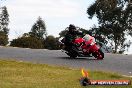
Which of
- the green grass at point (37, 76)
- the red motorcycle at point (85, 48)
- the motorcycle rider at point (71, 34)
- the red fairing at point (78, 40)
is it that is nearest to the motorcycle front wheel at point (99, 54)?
the red motorcycle at point (85, 48)

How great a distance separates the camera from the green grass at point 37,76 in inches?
437

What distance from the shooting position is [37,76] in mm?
12969

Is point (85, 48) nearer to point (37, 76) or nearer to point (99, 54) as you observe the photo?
point (99, 54)

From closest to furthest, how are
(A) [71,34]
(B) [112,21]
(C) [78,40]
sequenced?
1. (A) [71,34]
2. (C) [78,40]
3. (B) [112,21]

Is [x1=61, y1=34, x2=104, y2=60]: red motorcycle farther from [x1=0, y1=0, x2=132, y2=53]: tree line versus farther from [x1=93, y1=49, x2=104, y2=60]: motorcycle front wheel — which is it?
[x1=0, y1=0, x2=132, y2=53]: tree line

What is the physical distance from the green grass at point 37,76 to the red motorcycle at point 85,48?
4.46 meters

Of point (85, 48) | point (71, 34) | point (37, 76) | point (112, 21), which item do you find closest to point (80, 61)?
point (85, 48)

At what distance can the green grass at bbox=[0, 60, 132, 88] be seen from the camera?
1109cm

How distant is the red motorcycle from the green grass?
14.6 feet

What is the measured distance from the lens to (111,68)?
1720cm

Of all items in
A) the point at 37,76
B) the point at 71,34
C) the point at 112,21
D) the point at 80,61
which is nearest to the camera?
the point at 37,76

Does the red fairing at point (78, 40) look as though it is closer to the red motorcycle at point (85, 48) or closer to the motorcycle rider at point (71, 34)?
the red motorcycle at point (85, 48)

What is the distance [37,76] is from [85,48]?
24.3ft

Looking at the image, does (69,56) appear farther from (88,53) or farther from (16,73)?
(16,73)
